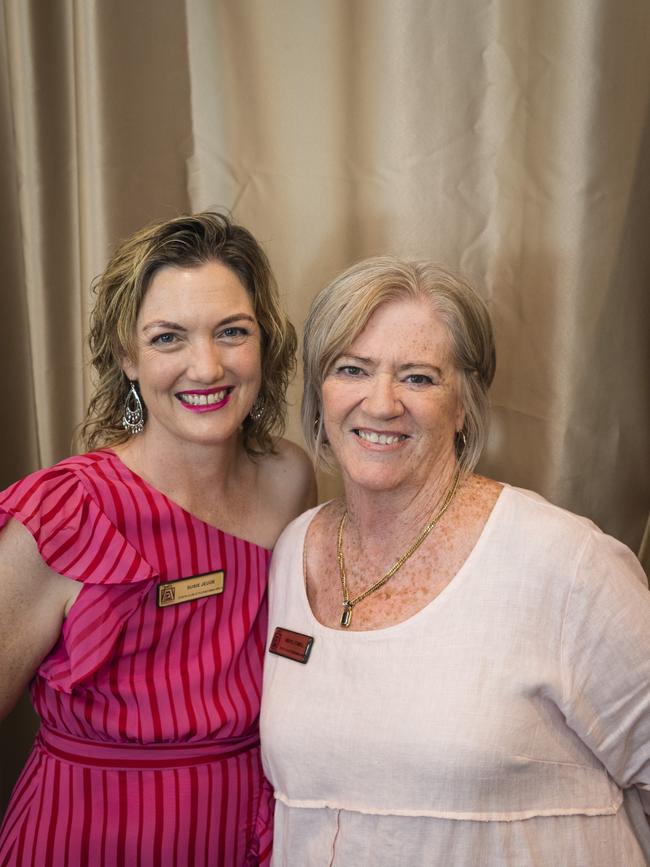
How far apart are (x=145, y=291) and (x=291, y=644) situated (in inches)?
27.4

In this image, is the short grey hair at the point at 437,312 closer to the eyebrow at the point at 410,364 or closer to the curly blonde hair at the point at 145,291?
the eyebrow at the point at 410,364

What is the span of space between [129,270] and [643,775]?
125cm

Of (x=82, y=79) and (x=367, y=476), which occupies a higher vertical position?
(x=82, y=79)

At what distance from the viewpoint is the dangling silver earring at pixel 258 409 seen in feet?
6.20

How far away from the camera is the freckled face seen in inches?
60.5

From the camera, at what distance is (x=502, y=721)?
4.57 feet

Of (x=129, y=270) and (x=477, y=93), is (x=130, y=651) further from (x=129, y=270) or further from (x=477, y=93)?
(x=477, y=93)

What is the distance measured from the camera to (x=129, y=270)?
66.6 inches

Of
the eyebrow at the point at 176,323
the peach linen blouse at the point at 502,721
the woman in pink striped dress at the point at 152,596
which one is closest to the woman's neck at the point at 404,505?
the peach linen blouse at the point at 502,721

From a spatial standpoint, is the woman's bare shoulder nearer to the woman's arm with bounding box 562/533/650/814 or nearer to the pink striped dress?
the pink striped dress

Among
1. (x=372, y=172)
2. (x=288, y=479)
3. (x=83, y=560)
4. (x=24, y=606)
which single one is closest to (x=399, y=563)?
(x=288, y=479)

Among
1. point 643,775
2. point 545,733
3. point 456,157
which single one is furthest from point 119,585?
point 456,157

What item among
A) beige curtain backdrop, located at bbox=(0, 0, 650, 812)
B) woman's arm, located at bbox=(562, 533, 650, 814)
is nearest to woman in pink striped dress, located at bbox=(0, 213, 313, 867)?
beige curtain backdrop, located at bbox=(0, 0, 650, 812)

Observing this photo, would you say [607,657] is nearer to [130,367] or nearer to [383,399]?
[383,399]
